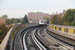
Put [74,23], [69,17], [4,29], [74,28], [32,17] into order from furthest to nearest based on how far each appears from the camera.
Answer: [32,17] → [69,17] → [74,23] → [4,29] → [74,28]

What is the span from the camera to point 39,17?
7156 inches

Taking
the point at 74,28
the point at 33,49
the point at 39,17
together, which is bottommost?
the point at 39,17

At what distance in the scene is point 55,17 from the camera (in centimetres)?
5084

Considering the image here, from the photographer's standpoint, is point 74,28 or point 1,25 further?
point 1,25

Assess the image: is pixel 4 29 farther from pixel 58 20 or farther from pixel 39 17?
pixel 39 17

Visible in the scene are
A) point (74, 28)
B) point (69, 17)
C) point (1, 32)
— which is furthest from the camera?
point (69, 17)

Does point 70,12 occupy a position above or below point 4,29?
above

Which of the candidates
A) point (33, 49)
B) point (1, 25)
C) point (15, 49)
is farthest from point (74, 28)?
point (1, 25)

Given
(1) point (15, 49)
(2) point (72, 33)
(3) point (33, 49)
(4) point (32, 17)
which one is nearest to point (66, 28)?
(2) point (72, 33)

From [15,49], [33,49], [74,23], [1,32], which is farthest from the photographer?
[74,23]

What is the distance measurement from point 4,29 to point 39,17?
143331mm

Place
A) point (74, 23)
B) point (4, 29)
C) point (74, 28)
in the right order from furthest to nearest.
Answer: point (74, 23) → point (4, 29) → point (74, 28)

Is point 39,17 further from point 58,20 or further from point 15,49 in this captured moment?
point 15,49

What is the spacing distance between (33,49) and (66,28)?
7.93 m
